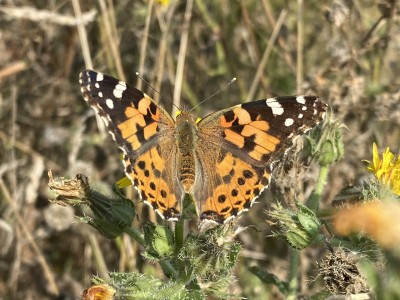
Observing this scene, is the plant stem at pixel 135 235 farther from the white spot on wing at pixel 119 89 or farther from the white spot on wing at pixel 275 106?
the white spot on wing at pixel 275 106

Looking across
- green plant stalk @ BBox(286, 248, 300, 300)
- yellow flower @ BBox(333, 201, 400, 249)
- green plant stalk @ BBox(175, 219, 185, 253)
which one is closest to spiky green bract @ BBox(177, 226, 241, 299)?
green plant stalk @ BBox(175, 219, 185, 253)

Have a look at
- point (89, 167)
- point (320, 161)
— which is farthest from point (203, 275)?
point (89, 167)

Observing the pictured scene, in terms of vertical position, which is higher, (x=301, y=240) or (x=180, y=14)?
(x=180, y=14)

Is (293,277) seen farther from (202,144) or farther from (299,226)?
(202,144)

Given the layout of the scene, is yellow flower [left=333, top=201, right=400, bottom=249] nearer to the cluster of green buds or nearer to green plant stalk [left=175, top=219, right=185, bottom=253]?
green plant stalk [left=175, top=219, right=185, bottom=253]

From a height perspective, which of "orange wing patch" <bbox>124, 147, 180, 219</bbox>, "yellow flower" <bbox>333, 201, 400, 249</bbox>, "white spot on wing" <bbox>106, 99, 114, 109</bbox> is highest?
"white spot on wing" <bbox>106, 99, 114, 109</bbox>

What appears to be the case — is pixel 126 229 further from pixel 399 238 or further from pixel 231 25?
A: pixel 231 25

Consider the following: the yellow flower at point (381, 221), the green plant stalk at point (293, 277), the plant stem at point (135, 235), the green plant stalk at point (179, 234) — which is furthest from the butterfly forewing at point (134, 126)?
the yellow flower at point (381, 221)
